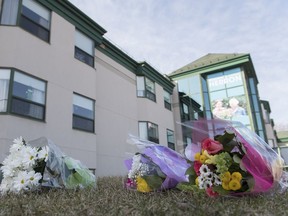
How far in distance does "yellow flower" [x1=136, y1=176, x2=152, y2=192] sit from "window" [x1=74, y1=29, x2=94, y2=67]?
29.6ft

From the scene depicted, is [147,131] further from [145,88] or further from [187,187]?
[187,187]

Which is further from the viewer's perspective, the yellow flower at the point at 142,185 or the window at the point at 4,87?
the window at the point at 4,87

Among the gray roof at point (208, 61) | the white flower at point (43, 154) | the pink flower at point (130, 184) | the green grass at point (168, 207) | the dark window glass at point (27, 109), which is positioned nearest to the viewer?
the green grass at point (168, 207)

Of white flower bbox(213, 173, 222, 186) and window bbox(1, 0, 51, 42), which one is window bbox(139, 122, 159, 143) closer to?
window bbox(1, 0, 51, 42)

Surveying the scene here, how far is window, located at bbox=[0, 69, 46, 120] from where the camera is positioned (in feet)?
26.3

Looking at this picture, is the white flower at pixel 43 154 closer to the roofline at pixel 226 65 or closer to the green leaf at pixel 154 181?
the green leaf at pixel 154 181

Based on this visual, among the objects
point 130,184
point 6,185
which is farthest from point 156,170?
point 6,185

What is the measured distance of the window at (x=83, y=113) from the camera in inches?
416

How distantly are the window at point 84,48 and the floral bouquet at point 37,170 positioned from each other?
7.93 meters

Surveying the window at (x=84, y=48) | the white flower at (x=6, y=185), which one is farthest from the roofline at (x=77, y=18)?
the white flower at (x=6, y=185)

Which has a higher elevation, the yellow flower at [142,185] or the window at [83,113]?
the window at [83,113]

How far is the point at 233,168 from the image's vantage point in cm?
252

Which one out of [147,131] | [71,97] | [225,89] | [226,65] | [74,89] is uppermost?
[226,65]

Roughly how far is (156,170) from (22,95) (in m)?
6.65
